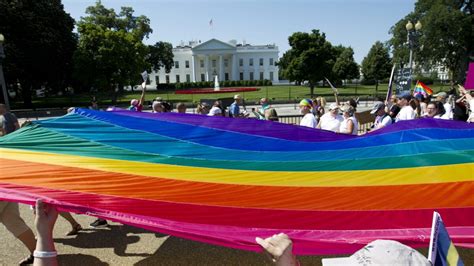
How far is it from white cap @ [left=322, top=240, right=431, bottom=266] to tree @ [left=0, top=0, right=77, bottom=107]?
37888 mm

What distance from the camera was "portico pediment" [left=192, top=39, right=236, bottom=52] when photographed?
318 ft

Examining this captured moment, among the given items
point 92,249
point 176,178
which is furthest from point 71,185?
point 92,249

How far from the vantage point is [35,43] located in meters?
34.4

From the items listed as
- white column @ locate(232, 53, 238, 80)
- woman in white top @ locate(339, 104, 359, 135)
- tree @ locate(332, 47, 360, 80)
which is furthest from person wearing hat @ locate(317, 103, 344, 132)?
white column @ locate(232, 53, 238, 80)

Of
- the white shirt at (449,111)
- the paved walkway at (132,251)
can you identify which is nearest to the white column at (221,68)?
the white shirt at (449,111)

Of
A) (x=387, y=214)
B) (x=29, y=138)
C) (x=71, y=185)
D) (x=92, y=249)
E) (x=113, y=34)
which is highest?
(x=113, y=34)

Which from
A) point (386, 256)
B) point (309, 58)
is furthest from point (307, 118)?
point (309, 58)

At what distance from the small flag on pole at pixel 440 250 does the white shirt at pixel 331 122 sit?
17.2 ft

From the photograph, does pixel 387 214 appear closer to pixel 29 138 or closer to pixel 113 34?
pixel 29 138

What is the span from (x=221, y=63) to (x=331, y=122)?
9427 centimetres

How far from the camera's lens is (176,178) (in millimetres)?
3502

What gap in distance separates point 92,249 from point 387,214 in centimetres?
404

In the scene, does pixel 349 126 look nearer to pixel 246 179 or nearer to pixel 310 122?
pixel 310 122

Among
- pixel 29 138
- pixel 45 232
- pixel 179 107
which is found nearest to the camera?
pixel 45 232
